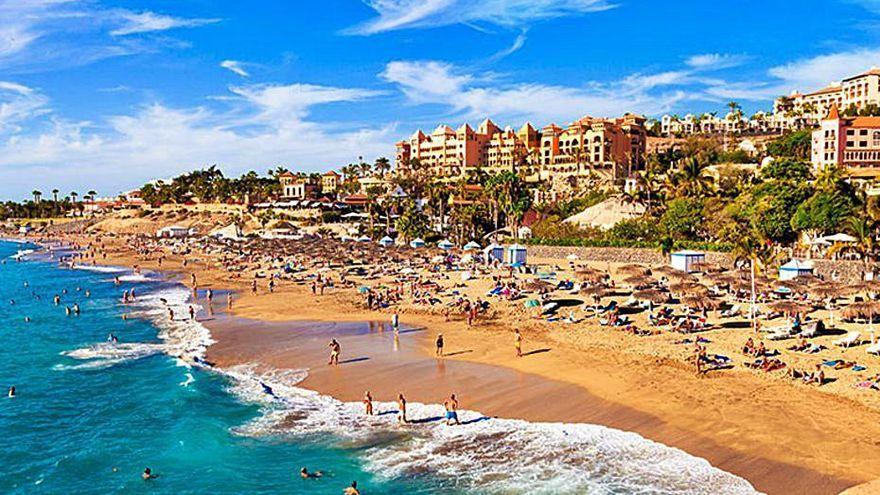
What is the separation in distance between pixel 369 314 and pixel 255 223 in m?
73.2

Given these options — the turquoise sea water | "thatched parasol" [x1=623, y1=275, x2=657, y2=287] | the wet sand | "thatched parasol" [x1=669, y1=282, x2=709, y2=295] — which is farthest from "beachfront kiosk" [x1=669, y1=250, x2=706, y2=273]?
the turquoise sea water

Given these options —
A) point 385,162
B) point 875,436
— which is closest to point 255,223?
point 385,162

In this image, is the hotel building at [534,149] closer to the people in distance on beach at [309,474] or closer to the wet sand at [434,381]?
the wet sand at [434,381]

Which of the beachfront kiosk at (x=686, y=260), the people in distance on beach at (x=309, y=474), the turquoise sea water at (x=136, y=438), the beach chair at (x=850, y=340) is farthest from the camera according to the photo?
the beachfront kiosk at (x=686, y=260)

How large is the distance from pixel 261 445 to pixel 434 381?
6.99 metres

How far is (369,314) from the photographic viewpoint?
122 feet

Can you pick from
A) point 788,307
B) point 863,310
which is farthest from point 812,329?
point 863,310

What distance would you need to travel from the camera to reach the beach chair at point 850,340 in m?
23.2

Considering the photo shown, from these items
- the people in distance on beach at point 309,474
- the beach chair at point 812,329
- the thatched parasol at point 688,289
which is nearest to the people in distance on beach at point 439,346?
the people in distance on beach at point 309,474

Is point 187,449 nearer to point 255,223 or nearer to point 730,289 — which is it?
point 730,289

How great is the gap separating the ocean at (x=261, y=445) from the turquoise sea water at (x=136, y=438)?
0.06 meters

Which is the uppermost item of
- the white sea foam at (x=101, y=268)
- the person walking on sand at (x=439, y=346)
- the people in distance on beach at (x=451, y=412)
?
the white sea foam at (x=101, y=268)

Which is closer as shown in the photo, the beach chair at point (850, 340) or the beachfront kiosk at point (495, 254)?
the beach chair at point (850, 340)

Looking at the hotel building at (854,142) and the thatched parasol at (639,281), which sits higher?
the hotel building at (854,142)
